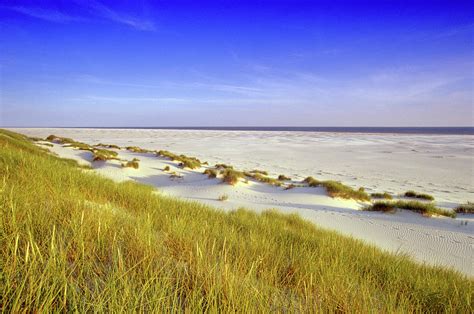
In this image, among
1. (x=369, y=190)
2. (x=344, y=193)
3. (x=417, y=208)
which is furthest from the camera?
(x=369, y=190)

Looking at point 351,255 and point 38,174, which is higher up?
point 38,174

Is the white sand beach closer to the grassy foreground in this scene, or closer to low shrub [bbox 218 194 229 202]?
low shrub [bbox 218 194 229 202]

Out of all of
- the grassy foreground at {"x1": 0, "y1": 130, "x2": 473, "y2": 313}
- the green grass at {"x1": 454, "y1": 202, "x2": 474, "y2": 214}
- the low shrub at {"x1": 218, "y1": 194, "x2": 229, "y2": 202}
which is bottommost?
the low shrub at {"x1": 218, "y1": 194, "x2": 229, "y2": 202}

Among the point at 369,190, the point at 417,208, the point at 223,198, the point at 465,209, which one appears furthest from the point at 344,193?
the point at 223,198

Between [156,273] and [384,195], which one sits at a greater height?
[156,273]

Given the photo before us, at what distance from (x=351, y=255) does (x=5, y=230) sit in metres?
3.84

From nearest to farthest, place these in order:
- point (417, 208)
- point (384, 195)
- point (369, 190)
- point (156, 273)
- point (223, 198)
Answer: point (156, 273), point (417, 208), point (223, 198), point (384, 195), point (369, 190)

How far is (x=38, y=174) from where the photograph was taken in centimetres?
398

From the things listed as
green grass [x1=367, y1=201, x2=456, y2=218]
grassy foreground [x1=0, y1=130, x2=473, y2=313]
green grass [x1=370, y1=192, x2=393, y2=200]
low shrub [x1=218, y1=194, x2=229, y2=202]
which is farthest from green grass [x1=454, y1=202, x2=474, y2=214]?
low shrub [x1=218, y1=194, x2=229, y2=202]

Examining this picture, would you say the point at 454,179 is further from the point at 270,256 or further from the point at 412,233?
the point at 270,256

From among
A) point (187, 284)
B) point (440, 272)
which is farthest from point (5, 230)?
point (440, 272)

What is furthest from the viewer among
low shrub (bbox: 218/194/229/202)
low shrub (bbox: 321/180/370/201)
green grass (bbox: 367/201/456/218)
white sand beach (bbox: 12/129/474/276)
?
low shrub (bbox: 321/180/370/201)

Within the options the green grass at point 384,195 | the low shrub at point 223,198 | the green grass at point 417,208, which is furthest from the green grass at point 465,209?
the low shrub at point 223,198

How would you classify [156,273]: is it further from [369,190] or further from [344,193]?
[369,190]
